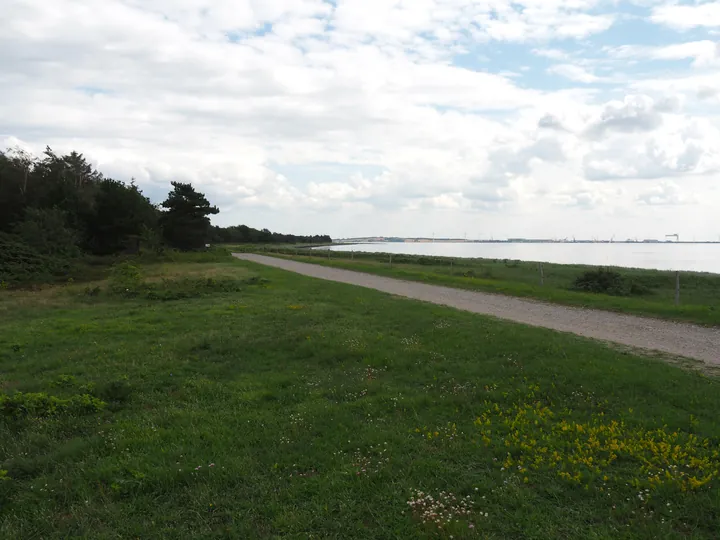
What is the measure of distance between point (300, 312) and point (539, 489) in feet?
34.3

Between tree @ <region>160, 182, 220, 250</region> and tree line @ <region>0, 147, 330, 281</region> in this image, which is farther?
tree @ <region>160, 182, 220, 250</region>

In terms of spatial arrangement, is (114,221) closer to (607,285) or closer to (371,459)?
(607,285)

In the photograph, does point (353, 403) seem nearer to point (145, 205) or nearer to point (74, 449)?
point (74, 449)

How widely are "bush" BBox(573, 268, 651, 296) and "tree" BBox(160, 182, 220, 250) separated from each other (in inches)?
1736

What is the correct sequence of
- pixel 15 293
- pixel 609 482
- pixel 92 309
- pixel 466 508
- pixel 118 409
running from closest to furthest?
pixel 466 508, pixel 609 482, pixel 118 409, pixel 92 309, pixel 15 293

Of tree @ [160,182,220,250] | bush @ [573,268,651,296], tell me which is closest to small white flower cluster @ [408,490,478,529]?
bush @ [573,268,651,296]

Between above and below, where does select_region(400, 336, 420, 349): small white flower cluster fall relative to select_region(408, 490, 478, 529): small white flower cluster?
above

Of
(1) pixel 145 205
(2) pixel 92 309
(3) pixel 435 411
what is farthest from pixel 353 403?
(1) pixel 145 205

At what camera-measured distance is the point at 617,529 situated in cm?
381

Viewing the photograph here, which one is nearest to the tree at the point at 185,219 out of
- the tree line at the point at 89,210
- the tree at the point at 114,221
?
the tree line at the point at 89,210

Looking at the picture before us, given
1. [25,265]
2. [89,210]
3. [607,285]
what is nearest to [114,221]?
[89,210]

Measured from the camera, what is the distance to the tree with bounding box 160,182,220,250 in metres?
58.5

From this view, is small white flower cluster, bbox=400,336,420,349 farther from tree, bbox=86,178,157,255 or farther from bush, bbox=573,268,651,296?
tree, bbox=86,178,157,255

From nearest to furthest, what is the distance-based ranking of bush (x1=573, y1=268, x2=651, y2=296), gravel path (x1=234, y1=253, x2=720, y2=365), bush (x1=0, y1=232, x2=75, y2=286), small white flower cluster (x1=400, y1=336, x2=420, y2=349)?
gravel path (x1=234, y1=253, x2=720, y2=365) → small white flower cluster (x1=400, y1=336, x2=420, y2=349) → bush (x1=0, y1=232, x2=75, y2=286) → bush (x1=573, y1=268, x2=651, y2=296)
